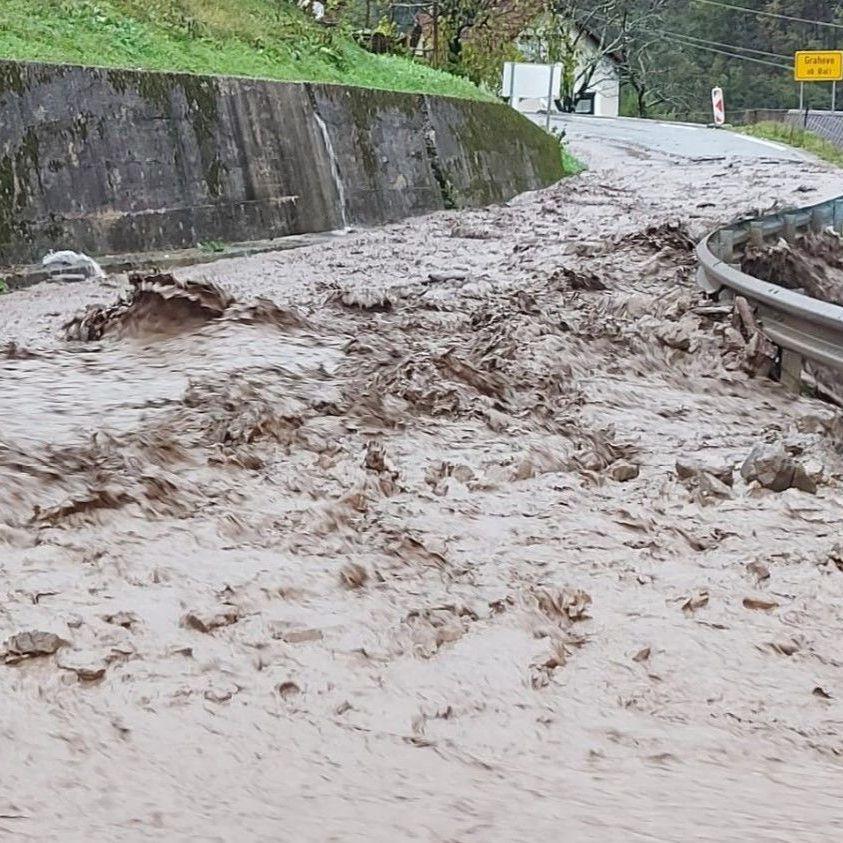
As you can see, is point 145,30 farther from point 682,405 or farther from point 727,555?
point 727,555

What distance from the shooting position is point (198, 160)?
1243 centimetres

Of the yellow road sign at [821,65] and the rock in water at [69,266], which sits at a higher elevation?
the yellow road sign at [821,65]

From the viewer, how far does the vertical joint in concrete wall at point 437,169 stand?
17.0 metres

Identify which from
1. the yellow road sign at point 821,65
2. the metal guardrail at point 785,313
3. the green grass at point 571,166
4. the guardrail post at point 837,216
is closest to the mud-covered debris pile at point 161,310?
the metal guardrail at point 785,313

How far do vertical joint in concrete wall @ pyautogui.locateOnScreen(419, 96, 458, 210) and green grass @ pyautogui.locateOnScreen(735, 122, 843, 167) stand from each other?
40.8ft

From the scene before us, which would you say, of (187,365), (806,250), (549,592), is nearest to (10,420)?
(187,365)

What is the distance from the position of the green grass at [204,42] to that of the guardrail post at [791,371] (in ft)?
25.3

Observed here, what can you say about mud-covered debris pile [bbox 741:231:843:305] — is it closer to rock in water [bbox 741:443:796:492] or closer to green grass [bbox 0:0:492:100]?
rock in water [bbox 741:443:796:492]

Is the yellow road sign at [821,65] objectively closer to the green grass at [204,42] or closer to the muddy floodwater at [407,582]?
the green grass at [204,42]

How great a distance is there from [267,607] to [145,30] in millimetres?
12521

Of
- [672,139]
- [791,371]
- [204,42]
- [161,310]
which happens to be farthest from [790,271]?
[672,139]

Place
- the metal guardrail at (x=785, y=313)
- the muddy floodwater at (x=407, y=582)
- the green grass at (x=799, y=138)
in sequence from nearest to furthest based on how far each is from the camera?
1. the muddy floodwater at (x=407, y=582)
2. the metal guardrail at (x=785, y=313)
3. the green grass at (x=799, y=138)

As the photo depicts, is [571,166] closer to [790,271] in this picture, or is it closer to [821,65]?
[790,271]

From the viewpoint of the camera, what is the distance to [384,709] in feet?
9.42
